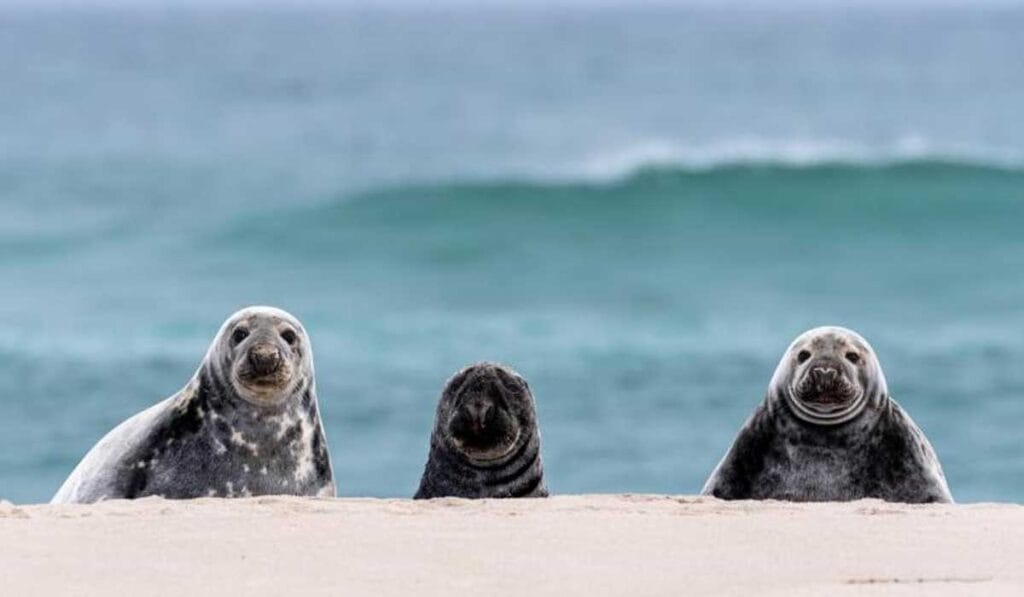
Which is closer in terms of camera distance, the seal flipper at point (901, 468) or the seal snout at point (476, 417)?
the seal snout at point (476, 417)

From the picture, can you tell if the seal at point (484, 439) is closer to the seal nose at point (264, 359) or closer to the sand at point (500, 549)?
the seal nose at point (264, 359)

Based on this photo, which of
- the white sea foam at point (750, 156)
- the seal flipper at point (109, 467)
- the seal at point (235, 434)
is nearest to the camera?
the seal flipper at point (109, 467)

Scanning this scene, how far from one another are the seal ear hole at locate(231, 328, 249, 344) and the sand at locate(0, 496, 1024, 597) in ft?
5.66

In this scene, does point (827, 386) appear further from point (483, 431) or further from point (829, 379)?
point (483, 431)

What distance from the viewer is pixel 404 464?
1930cm

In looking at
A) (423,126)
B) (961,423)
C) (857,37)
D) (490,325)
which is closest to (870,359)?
(961,423)

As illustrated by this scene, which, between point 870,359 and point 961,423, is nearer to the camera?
point 870,359

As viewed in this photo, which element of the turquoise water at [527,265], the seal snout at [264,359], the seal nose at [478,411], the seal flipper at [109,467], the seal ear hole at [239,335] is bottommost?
the seal flipper at [109,467]

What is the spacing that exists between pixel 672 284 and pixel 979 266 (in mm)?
3738

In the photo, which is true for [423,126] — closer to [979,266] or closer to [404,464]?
[979,266]

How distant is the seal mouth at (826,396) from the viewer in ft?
35.6

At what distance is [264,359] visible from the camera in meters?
10.6

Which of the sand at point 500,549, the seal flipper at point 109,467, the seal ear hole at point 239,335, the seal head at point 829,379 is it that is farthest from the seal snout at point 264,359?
the seal head at point 829,379

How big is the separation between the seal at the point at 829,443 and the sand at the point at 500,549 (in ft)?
5.29
